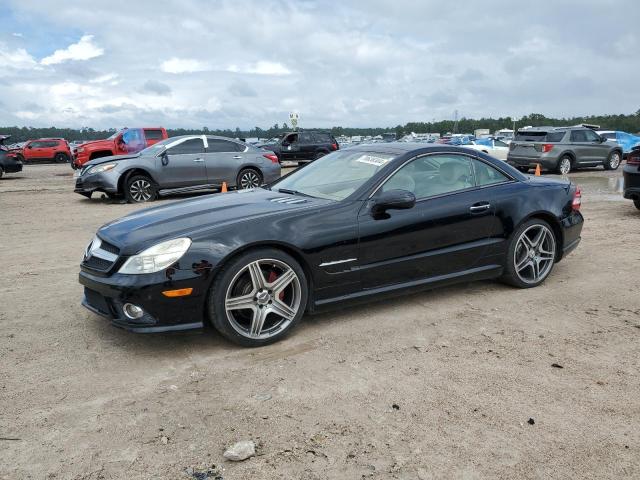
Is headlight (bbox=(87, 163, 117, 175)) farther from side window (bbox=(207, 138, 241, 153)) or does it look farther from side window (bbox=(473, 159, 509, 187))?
side window (bbox=(473, 159, 509, 187))

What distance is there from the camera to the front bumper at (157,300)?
367cm

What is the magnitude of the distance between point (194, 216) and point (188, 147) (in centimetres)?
920

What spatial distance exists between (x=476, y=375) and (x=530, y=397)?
14.6 inches

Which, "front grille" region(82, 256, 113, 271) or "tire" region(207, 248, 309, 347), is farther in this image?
"front grille" region(82, 256, 113, 271)

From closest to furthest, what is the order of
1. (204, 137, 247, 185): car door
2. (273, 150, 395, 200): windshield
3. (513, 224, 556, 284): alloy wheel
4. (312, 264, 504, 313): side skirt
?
1. (312, 264, 504, 313): side skirt
2. (273, 150, 395, 200): windshield
3. (513, 224, 556, 284): alloy wheel
4. (204, 137, 247, 185): car door

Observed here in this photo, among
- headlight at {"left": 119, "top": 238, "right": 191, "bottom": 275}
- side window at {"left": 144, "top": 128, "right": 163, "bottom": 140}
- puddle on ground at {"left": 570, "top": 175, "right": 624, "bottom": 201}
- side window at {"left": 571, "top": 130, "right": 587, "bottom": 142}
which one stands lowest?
puddle on ground at {"left": 570, "top": 175, "right": 624, "bottom": 201}

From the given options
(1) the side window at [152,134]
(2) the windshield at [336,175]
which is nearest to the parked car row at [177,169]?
(1) the side window at [152,134]

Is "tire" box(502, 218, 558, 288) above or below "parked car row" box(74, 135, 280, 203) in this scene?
below

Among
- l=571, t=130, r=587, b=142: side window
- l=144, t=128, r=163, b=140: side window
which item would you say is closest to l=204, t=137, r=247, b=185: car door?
l=144, t=128, r=163, b=140: side window

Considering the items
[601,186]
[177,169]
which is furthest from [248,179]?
[601,186]

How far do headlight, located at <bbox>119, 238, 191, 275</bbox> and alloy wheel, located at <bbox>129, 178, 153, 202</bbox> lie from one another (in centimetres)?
905

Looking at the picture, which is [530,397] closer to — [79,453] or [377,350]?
[377,350]

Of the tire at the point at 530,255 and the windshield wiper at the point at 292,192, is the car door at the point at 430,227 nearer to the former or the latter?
the tire at the point at 530,255

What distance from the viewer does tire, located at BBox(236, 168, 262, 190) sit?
13.6 metres
